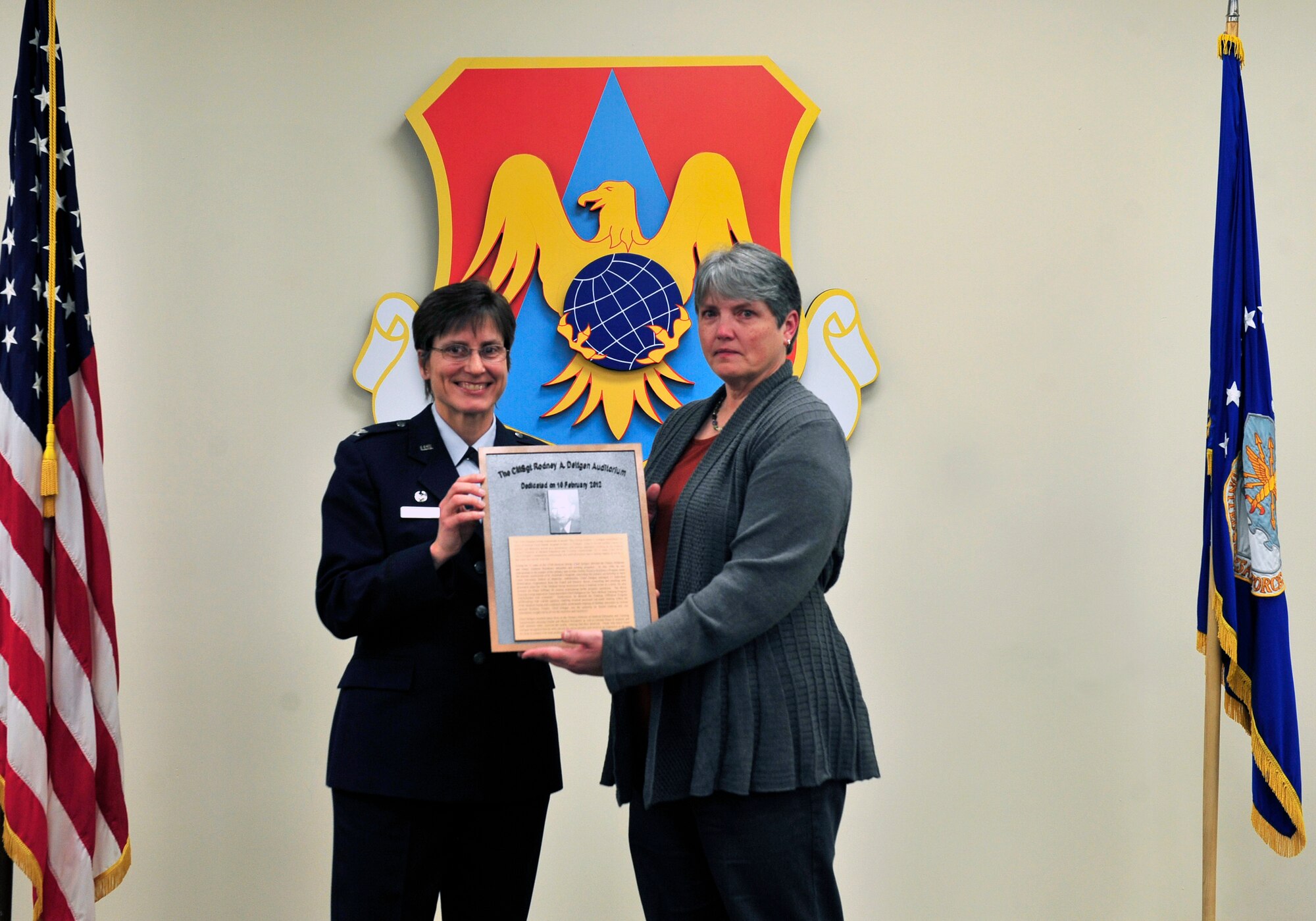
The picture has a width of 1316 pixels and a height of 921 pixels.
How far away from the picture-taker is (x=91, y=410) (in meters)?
2.23

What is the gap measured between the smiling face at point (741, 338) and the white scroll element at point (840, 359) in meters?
0.99

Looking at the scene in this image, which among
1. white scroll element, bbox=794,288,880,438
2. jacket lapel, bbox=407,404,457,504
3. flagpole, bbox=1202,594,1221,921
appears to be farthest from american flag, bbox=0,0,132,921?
flagpole, bbox=1202,594,1221,921

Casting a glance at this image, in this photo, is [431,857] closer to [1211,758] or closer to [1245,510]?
[1211,758]

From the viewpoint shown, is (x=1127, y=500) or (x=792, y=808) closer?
(x=792, y=808)

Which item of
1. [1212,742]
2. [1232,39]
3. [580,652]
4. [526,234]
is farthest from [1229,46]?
[580,652]

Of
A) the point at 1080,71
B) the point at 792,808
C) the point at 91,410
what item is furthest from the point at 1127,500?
the point at 91,410

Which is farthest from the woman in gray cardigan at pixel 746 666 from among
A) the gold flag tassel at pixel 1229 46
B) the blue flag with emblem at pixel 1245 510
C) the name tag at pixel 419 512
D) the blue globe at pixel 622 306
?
the gold flag tassel at pixel 1229 46

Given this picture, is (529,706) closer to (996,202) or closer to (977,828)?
(977,828)

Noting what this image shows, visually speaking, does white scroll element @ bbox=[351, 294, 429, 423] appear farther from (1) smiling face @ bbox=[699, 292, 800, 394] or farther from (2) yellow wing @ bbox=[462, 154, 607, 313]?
(1) smiling face @ bbox=[699, 292, 800, 394]

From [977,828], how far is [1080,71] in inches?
76.9

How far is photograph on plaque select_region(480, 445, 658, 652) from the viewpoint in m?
1.70

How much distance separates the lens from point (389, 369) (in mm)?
2684

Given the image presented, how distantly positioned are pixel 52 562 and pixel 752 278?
147 cm

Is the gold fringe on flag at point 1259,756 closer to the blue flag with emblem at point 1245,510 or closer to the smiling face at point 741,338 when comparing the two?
the blue flag with emblem at point 1245,510
